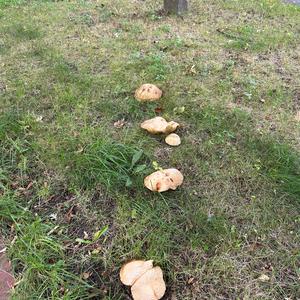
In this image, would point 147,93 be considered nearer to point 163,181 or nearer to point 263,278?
point 163,181

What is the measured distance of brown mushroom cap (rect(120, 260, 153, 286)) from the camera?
202 cm

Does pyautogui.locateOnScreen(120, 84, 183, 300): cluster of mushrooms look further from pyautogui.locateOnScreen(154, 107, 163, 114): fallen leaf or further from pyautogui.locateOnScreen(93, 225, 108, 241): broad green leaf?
pyautogui.locateOnScreen(93, 225, 108, 241): broad green leaf

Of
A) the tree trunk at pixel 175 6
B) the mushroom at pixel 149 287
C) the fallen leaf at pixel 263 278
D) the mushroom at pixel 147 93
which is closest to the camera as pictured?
the mushroom at pixel 149 287

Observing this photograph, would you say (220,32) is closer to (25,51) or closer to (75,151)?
(25,51)

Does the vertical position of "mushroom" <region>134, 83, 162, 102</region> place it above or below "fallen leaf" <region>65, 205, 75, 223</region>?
above

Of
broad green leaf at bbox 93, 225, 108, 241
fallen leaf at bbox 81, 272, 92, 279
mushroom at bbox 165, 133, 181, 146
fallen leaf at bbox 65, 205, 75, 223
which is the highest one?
mushroom at bbox 165, 133, 181, 146

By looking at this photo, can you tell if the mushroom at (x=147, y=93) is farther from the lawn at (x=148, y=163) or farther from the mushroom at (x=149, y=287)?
the mushroom at (x=149, y=287)

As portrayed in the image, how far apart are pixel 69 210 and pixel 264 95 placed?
7.45 ft

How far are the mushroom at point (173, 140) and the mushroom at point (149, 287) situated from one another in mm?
1156

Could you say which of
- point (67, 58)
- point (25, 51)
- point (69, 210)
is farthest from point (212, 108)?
point (25, 51)

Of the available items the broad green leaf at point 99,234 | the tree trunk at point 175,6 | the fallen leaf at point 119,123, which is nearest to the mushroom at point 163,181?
the broad green leaf at point 99,234

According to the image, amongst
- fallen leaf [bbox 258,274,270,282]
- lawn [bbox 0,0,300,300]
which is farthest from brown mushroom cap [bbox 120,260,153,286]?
fallen leaf [bbox 258,274,270,282]

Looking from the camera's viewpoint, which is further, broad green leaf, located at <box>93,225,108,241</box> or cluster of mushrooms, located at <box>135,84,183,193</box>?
cluster of mushrooms, located at <box>135,84,183,193</box>

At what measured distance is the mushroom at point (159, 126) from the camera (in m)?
2.96
